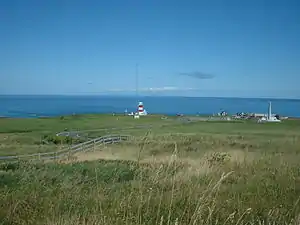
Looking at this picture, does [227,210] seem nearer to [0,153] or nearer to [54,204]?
[54,204]

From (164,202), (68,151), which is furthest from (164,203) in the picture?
(68,151)

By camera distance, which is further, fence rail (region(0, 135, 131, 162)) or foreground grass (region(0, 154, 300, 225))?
fence rail (region(0, 135, 131, 162))

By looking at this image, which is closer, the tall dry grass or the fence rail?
the tall dry grass

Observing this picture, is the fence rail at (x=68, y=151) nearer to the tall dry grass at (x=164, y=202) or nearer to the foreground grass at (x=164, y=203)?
the foreground grass at (x=164, y=203)

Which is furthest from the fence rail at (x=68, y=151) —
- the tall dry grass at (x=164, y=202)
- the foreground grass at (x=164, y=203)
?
the tall dry grass at (x=164, y=202)

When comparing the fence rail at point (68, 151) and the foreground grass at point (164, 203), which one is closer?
the foreground grass at point (164, 203)

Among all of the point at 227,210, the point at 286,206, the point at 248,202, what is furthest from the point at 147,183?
the point at 286,206

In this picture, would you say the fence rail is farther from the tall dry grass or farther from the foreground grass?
the tall dry grass

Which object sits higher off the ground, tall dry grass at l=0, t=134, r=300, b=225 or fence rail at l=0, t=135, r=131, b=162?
tall dry grass at l=0, t=134, r=300, b=225

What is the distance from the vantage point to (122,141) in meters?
39.6

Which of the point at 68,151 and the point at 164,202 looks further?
the point at 68,151

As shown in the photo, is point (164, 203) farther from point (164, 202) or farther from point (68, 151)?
point (68, 151)

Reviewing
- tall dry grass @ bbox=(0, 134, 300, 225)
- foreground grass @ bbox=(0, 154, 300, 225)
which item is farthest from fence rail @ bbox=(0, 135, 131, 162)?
tall dry grass @ bbox=(0, 134, 300, 225)

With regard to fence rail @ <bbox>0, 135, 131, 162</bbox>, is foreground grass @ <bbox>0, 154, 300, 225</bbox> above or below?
above
